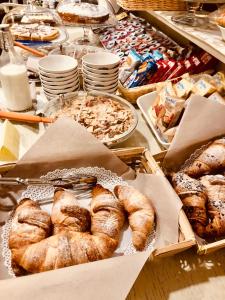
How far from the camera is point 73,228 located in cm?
77

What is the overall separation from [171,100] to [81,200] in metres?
0.51

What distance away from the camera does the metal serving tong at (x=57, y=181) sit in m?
0.89

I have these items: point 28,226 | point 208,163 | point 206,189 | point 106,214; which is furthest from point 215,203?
point 28,226

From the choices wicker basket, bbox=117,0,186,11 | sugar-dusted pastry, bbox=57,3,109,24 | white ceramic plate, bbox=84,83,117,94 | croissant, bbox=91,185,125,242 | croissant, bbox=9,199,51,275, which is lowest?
croissant, bbox=91,185,125,242

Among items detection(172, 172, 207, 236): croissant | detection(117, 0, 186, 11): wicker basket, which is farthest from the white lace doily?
detection(117, 0, 186, 11): wicker basket

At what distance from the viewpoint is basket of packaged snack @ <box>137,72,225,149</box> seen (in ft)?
3.67

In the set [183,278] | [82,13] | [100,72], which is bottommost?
[183,278]

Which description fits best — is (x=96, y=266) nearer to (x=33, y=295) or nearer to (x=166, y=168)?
(x=33, y=295)

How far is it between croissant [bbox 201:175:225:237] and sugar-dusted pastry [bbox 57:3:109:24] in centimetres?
132

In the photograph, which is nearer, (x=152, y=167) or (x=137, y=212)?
(x=137, y=212)

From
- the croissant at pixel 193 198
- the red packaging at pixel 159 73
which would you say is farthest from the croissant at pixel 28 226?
the red packaging at pixel 159 73

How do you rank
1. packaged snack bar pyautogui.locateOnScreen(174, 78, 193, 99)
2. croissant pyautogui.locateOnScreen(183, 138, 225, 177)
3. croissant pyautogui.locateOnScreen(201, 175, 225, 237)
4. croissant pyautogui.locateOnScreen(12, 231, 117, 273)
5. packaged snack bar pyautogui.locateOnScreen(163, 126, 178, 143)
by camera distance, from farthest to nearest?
packaged snack bar pyautogui.locateOnScreen(174, 78, 193, 99) → packaged snack bar pyautogui.locateOnScreen(163, 126, 178, 143) → croissant pyautogui.locateOnScreen(183, 138, 225, 177) → croissant pyautogui.locateOnScreen(201, 175, 225, 237) → croissant pyautogui.locateOnScreen(12, 231, 117, 273)

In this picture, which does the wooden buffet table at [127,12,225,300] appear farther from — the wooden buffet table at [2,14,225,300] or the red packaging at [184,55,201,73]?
the red packaging at [184,55,201,73]

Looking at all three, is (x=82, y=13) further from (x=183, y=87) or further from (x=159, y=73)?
(x=183, y=87)
